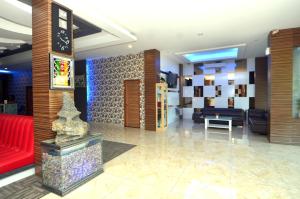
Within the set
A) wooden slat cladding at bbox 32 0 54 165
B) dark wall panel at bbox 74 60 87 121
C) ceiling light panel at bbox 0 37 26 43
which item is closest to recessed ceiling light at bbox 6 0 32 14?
wooden slat cladding at bbox 32 0 54 165

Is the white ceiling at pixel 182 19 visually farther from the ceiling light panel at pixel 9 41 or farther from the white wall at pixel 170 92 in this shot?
the white wall at pixel 170 92

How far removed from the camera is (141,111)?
704 centimetres

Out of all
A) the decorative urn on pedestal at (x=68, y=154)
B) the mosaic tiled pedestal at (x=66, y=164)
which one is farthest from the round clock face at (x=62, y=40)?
the mosaic tiled pedestal at (x=66, y=164)

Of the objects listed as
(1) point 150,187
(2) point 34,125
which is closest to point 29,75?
(2) point 34,125

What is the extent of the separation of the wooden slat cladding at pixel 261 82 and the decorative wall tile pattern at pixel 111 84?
5.51m

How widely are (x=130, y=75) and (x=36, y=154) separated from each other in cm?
481

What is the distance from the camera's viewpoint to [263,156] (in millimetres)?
3854

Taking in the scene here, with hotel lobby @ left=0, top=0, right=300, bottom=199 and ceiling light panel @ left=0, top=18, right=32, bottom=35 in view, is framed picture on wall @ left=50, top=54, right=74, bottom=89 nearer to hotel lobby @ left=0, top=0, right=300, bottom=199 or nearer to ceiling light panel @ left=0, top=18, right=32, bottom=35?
hotel lobby @ left=0, top=0, right=300, bottom=199

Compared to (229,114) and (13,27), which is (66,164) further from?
(229,114)

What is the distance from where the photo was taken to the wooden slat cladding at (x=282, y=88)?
4688 mm

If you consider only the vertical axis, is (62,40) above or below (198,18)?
below

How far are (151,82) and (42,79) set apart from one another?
4.28m

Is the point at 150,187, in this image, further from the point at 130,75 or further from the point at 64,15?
the point at 130,75

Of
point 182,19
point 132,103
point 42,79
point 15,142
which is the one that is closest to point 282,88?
point 182,19
